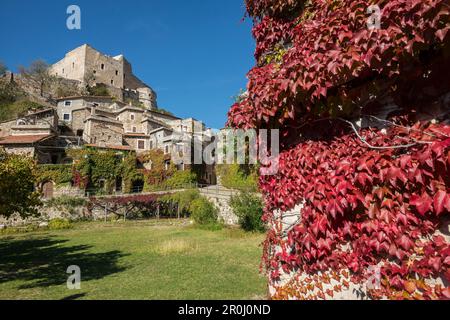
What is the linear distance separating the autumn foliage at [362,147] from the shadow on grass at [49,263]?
396 inches

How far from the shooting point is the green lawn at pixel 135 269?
28.0 feet

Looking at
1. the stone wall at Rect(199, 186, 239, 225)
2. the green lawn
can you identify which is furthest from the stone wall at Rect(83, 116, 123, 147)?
the green lawn

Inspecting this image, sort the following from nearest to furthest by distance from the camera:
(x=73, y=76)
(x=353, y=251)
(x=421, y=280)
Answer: (x=421, y=280) → (x=353, y=251) → (x=73, y=76)

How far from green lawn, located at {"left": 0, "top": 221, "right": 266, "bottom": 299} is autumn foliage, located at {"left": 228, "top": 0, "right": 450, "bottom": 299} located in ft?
17.2

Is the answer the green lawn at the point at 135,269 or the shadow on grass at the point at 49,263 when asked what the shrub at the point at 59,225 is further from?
the shadow on grass at the point at 49,263

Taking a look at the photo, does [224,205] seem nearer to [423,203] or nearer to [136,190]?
[136,190]

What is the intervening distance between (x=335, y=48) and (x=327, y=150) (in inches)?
40.0

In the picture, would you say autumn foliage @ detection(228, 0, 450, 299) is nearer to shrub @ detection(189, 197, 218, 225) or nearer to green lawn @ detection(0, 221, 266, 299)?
green lawn @ detection(0, 221, 266, 299)

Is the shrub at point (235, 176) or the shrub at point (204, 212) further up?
the shrub at point (235, 176)

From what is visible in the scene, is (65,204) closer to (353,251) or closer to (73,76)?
(353,251)

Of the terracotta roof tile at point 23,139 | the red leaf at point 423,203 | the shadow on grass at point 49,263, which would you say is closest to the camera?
the red leaf at point 423,203

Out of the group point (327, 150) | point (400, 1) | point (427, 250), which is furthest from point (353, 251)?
point (400, 1)

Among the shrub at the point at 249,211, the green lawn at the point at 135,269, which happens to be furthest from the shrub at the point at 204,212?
the green lawn at the point at 135,269
